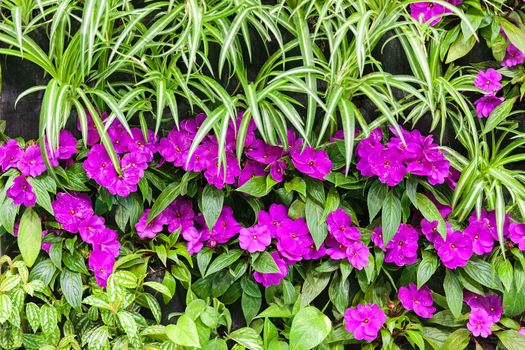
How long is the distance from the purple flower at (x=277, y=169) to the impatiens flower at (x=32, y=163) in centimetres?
63

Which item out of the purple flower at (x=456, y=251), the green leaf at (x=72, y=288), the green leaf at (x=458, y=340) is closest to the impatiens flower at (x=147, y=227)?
the green leaf at (x=72, y=288)

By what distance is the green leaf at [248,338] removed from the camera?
1.72m

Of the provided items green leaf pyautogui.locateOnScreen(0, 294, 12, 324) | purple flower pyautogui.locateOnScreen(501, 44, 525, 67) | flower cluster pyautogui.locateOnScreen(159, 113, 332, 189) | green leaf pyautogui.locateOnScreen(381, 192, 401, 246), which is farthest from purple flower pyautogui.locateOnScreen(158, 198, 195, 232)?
purple flower pyautogui.locateOnScreen(501, 44, 525, 67)

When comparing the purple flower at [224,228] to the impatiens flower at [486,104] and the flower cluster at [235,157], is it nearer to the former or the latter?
the flower cluster at [235,157]

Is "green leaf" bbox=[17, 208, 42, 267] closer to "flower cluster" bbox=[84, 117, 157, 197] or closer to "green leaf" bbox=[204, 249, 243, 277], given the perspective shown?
"flower cluster" bbox=[84, 117, 157, 197]

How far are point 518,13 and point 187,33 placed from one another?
3.52ft

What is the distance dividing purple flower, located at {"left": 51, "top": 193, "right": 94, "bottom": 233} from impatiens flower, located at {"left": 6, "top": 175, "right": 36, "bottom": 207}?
0.24 ft

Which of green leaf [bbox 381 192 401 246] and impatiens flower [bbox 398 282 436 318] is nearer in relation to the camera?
green leaf [bbox 381 192 401 246]

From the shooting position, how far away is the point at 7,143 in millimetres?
1705

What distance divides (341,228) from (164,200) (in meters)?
0.52

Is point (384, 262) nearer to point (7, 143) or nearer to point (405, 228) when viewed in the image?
point (405, 228)

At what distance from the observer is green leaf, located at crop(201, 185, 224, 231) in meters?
1.72

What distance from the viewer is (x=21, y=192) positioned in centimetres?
166

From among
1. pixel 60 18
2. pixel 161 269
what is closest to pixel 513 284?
pixel 161 269
